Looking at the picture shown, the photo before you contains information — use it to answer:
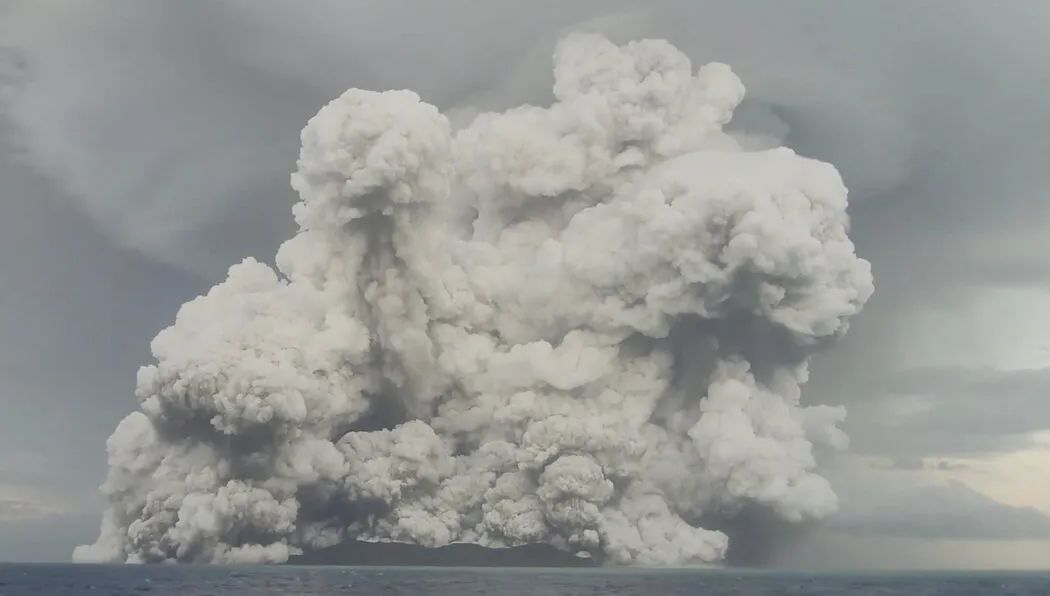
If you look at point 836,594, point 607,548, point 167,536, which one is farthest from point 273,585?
point 836,594

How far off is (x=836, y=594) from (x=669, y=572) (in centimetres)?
2991

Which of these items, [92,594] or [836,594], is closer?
[92,594]

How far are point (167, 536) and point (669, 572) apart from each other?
42.0 metres

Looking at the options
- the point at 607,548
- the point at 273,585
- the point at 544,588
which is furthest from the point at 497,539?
the point at 273,585

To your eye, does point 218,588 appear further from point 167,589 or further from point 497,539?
point 497,539

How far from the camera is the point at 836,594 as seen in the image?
203ft

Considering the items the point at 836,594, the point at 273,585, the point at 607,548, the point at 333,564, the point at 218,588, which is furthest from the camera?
the point at 333,564

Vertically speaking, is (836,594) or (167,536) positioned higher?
(167,536)

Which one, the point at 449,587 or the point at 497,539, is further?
the point at 497,539

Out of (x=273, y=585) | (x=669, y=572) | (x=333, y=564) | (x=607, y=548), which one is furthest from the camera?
(x=333, y=564)

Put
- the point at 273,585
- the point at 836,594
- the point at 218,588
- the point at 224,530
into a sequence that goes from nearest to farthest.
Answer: the point at 218,588, the point at 273,585, the point at 836,594, the point at 224,530

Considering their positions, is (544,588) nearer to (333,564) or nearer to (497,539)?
(497,539)

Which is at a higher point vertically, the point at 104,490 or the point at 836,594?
the point at 104,490

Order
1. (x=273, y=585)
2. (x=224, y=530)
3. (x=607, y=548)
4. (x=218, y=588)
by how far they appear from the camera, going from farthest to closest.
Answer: (x=607, y=548) < (x=224, y=530) < (x=273, y=585) < (x=218, y=588)
